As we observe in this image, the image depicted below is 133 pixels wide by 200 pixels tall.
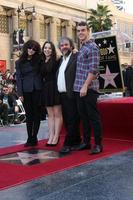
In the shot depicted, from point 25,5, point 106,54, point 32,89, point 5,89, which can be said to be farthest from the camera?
point 25,5

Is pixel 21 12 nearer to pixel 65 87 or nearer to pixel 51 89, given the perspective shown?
pixel 51 89

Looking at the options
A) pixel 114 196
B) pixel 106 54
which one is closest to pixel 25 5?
pixel 106 54

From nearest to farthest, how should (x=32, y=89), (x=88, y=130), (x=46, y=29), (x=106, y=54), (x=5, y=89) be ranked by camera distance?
(x=88, y=130), (x=32, y=89), (x=106, y=54), (x=5, y=89), (x=46, y=29)

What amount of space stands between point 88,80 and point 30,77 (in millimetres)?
1300

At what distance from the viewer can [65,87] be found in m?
6.83

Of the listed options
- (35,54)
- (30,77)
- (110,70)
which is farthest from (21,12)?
(30,77)

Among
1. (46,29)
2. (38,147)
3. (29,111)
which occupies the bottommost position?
(38,147)

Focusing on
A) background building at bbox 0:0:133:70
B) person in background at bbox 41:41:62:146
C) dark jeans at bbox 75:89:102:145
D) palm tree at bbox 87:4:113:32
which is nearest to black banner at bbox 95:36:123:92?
person in background at bbox 41:41:62:146

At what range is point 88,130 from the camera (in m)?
6.85

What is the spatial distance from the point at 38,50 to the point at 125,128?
193 cm

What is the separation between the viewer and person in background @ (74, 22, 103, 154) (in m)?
6.38

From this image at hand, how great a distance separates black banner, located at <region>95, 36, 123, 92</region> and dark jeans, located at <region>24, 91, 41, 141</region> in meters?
3.19

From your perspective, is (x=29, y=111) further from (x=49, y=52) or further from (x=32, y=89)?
(x=49, y=52)

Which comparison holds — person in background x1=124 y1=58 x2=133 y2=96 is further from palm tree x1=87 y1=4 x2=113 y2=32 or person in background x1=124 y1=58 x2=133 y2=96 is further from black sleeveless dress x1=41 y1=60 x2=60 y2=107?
palm tree x1=87 y1=4 x2=113 y2=32
